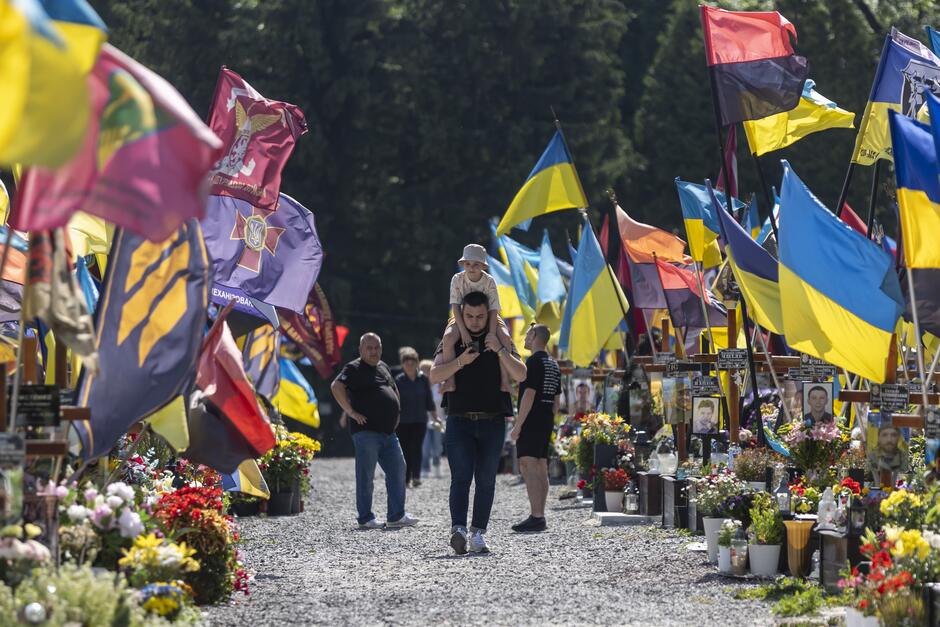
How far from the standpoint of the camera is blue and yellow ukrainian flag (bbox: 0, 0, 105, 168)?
20.1 ft

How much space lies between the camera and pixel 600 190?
134ft

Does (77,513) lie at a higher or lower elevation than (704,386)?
lower

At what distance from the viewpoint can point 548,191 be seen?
61.7 ft

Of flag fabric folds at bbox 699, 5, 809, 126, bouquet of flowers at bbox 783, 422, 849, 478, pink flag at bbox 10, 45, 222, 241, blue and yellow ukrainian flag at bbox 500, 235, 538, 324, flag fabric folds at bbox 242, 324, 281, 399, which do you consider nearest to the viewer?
pink flag at bbox 10, 45, 222, 241

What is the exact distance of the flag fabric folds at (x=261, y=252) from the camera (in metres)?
13.8

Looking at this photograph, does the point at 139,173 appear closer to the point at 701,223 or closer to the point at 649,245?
the point at 701,223

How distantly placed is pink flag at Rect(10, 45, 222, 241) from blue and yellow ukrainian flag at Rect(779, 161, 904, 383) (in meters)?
4.55

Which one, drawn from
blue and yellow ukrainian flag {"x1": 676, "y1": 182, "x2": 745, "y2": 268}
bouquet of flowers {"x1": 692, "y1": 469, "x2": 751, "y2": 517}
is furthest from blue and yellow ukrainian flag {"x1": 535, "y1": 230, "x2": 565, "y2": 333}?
bouquet of flowers {"x1": 692, "y1": 469, "x2": 751, "y2": 517}

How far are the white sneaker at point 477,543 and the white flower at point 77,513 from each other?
429 centimetres

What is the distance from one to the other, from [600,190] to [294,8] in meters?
8.23

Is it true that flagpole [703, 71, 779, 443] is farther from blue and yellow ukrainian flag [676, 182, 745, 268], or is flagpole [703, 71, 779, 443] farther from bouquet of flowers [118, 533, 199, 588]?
bouquet of flowers [118, 533, 199, 588]

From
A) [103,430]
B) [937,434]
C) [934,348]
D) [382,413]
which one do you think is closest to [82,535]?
[103,430]

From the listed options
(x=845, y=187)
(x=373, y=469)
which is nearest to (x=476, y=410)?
(x=373, y=469)

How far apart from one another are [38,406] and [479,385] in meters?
4.84
